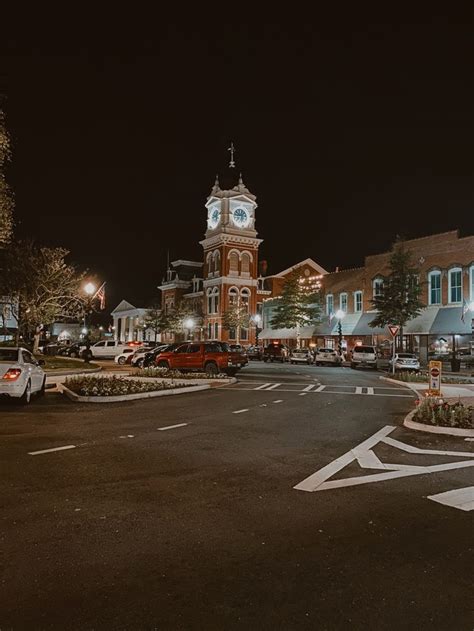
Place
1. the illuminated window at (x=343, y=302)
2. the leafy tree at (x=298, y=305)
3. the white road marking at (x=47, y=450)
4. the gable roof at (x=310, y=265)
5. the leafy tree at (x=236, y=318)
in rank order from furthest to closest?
the gable roof at (x=310, y=265) < the leafy tree at (x=236, y=318) < the leafy tree at (x=298, y=305) < the illuminated window at (x=343, y=302) < the white road marking at (x=47, y=450)

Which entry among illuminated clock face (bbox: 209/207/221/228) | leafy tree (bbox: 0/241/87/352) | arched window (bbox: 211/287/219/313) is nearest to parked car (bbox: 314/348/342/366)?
leafy tree (bbox: 0/241/87/352)

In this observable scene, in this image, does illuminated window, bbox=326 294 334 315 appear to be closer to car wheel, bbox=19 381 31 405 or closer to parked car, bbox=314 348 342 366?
parked car, bbox=314 348 342 366

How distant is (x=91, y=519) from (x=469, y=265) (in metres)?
39.9

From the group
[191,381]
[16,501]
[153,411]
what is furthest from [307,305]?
[16,501]

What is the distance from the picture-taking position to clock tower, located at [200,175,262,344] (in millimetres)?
72375

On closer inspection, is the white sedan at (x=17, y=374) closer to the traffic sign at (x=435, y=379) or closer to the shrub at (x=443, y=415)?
the shrub at (x=443, y=415)

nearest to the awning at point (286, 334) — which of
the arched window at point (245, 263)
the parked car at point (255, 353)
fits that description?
the parked car at point (255, 353)

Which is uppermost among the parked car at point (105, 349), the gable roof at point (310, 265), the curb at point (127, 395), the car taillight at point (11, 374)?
the gable roof at point (310, 265)

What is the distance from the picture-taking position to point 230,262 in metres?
73.7

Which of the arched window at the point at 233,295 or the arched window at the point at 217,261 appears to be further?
the arched window at the point at 217,261

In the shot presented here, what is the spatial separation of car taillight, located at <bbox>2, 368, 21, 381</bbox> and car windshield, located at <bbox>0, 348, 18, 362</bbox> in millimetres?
462

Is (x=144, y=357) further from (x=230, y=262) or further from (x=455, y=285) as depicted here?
(x=230, y=262)

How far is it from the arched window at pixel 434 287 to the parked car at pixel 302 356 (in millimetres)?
11218

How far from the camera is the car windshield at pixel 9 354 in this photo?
47.3 ft
